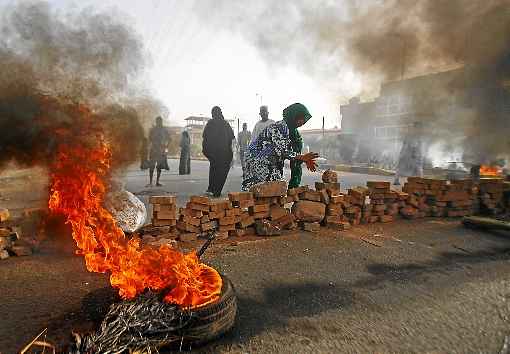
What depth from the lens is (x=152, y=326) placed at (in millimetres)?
2072

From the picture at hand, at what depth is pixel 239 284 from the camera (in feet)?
11.1

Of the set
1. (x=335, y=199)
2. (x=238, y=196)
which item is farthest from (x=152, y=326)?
(x=335, y=199)

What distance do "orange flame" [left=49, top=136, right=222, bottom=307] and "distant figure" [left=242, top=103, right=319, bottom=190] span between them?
2288 mm

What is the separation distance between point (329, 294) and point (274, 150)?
2600 mm

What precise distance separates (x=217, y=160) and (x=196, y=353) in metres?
6.42

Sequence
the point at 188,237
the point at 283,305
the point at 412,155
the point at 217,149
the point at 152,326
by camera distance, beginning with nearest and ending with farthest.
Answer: the point at 152,326
the point at 283,305
the point at 188,237
the point at 217,149
the point at 412,155

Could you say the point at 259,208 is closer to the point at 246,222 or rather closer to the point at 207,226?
the point at 246,222

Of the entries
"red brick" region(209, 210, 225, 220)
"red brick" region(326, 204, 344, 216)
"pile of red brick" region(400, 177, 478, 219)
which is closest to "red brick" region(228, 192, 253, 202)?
"red brick" region(209, 210, 225, 220)

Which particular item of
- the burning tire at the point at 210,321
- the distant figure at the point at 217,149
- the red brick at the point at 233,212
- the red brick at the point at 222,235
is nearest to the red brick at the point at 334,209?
the red brick at the point at 233,212

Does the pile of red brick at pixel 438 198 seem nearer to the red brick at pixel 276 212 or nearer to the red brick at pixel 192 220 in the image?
the red brick at pixel 276 212

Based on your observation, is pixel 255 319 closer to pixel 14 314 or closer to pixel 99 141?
pixel 14 314

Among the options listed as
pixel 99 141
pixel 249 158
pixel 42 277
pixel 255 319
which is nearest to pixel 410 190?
pixel 249 158

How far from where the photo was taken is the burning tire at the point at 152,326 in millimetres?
1944

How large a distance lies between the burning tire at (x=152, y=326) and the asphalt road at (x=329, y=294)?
0.16 meters
